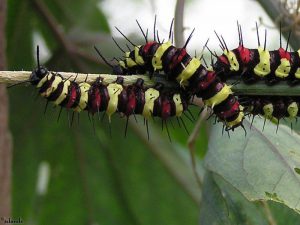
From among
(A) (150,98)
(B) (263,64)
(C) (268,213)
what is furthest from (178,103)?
(C) (268,213)

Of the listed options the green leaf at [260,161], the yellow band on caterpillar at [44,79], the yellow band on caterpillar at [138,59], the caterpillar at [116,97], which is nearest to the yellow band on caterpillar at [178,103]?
the caterpillar at [116,97]

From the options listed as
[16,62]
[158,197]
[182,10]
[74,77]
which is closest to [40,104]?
[16,62]

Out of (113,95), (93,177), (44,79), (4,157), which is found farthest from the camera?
(93,177)

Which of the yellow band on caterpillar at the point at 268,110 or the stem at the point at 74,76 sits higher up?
the stem at the point at 74,76

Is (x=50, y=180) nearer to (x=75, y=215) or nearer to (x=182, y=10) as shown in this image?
(x=75, y=215)

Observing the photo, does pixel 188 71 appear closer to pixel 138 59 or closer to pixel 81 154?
pixel 138 59

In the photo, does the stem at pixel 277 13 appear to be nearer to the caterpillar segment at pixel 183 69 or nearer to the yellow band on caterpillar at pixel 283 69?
the yellow band on caterpillar at pixel 283 69

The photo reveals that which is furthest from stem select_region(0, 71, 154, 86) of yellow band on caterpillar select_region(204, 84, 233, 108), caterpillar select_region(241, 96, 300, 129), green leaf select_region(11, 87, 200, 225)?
green leaf select_region(11, 87, 200, 225)

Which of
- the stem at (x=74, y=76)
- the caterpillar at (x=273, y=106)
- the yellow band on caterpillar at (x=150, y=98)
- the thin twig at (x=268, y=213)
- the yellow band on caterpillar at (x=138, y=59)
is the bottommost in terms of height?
the thin twig at (x=268, y=213)

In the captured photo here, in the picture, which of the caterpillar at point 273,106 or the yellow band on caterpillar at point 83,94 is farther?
the caterpillar at point 273,106
